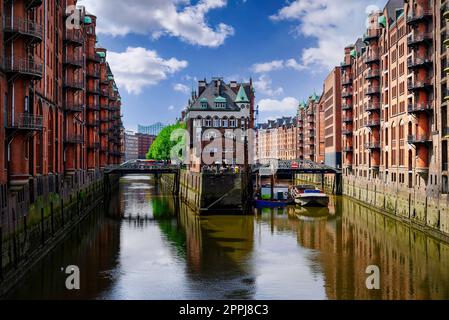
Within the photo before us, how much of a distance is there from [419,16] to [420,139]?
474 inches

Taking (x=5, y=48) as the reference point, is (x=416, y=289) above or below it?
below

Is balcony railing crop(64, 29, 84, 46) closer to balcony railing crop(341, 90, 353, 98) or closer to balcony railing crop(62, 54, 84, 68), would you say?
balcony railing crop(62, 54, 84, 68)

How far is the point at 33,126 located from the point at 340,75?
71.0 metres

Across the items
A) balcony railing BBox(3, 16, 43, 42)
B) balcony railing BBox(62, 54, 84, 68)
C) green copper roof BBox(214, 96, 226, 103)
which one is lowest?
balcony railing BBox(3, 16, 43, 42)

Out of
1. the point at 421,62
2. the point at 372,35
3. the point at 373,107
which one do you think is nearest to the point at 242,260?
the point at 421,62

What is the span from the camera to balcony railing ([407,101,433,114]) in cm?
4925

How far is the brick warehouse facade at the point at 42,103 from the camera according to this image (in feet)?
106

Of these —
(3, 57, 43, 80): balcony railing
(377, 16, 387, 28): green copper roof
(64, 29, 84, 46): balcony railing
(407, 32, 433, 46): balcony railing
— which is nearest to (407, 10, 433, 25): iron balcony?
(407, 32, 433, 46): balcony railing

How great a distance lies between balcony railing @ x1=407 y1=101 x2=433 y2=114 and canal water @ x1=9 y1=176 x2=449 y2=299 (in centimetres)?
1123

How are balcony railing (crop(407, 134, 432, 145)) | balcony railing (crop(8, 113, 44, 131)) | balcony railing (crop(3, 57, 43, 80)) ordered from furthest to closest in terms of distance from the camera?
balcony railing (crop(407, 134, 432, 145)), balcony railing (crop(8, 113, 44, 131)), balcony railing (crop(3, 57, 43, 80))

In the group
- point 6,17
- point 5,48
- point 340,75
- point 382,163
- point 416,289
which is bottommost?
point 416,289
